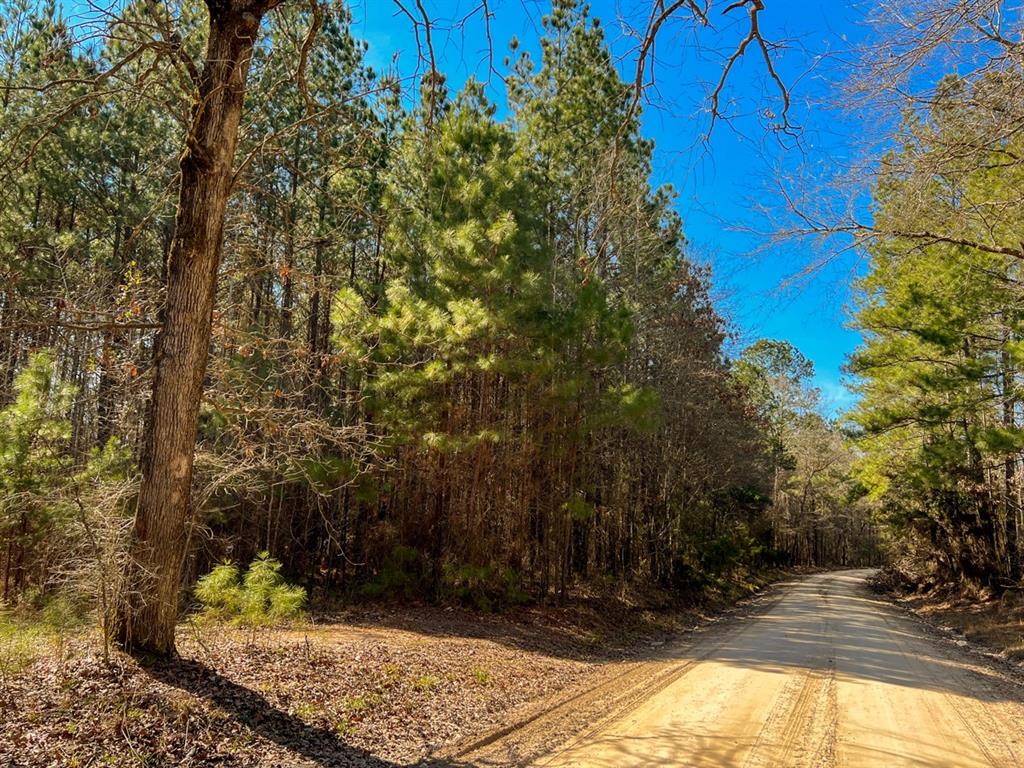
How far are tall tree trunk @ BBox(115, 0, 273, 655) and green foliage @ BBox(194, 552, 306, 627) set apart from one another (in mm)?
2160

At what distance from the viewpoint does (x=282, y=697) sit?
17.1 ft

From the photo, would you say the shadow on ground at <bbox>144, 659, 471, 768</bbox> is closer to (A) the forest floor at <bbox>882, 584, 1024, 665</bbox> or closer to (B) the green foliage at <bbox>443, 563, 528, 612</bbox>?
(B) the green foliage at <bbox>443, 563, 528, 612</bbox>

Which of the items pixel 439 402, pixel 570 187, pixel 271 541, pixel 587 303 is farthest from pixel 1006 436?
pixel 271 541

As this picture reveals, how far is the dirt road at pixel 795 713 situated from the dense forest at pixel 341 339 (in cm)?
317

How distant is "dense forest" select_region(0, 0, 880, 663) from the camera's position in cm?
512

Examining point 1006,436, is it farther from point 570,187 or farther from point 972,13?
point 972,13

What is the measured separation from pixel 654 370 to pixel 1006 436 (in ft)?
26.3

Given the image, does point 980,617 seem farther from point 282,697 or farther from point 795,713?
point 282,697

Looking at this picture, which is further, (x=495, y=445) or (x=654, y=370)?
(x=654, y=370)

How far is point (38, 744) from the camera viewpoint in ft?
12.4

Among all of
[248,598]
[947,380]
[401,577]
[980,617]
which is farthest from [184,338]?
[980,617]

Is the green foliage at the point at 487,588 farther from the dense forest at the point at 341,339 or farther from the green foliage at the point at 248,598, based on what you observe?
the green foliage at the point at 248,598

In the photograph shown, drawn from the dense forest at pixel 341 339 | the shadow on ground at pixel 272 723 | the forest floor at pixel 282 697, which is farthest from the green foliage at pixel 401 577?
the shadow on ground at pixel 272 723

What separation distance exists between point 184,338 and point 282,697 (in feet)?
9.87
